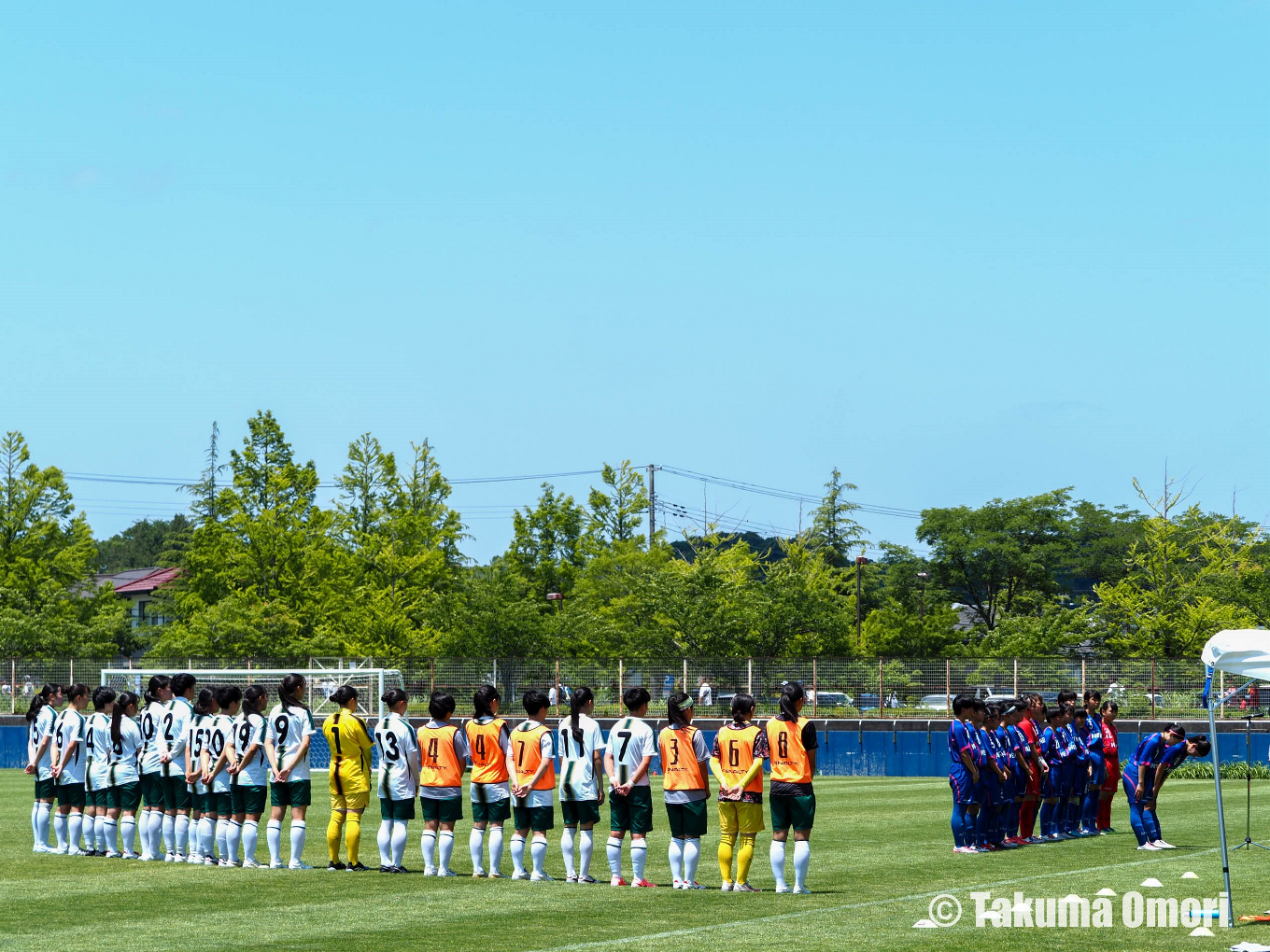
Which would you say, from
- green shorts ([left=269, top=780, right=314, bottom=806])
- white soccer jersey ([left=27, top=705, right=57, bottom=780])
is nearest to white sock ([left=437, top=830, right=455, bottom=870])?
green shorts ([left=269, top=780, right=314, bottom=806])

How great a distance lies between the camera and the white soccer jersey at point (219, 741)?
15.7 meters

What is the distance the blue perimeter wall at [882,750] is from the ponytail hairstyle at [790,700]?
21.7 meters

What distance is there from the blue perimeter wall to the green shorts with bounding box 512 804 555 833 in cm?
2109

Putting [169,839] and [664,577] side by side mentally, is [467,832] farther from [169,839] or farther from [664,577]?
[664,577]

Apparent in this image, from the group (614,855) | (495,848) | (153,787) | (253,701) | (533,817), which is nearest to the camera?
(614,855)

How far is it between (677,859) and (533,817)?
1487 millimetres

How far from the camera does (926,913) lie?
40.7 ft

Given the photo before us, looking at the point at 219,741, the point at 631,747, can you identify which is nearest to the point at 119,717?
the point at 219,741

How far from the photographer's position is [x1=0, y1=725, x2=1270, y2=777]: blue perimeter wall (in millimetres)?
36875

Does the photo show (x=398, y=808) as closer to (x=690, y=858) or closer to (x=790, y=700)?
(x=690, y=858)

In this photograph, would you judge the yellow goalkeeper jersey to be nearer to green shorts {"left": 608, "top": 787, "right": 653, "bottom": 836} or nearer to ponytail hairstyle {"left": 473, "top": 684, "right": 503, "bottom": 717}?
ponytail hairstyle {"left": 473, "top": 684, "right": 503, "bottom": 717}

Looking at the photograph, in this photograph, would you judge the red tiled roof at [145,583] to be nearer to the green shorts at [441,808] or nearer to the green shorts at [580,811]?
the green shorts at [441,808]

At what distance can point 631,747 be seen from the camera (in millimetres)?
14242

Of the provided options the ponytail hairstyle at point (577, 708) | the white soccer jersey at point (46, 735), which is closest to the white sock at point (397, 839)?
the ponytail hairstyle at point (577, 708)
